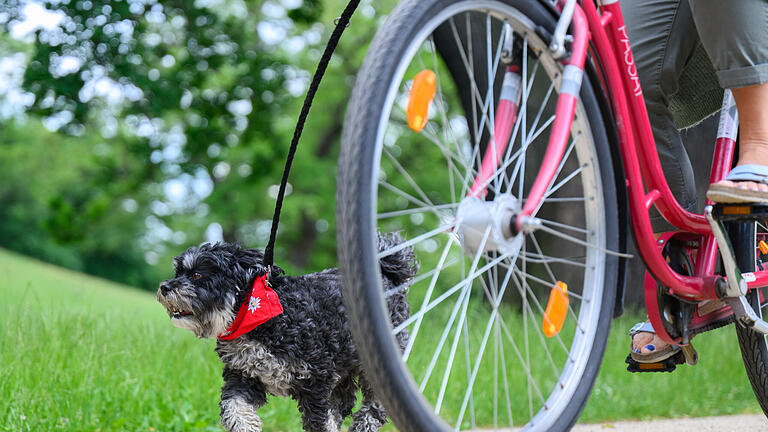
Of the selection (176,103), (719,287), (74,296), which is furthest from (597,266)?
(176,103)

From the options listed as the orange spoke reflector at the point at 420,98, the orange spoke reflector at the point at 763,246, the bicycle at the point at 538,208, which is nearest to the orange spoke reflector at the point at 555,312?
the bicycle at the point at 538,208

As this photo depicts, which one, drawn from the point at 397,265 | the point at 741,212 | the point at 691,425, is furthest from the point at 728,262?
the point at 691,425

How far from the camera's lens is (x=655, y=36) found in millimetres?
2473

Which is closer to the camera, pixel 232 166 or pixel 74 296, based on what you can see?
pixel 74 296

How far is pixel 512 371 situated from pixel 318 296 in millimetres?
2718

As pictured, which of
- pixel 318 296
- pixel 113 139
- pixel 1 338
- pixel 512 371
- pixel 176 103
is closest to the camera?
pixel 318 296

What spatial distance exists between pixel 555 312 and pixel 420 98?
66 cm

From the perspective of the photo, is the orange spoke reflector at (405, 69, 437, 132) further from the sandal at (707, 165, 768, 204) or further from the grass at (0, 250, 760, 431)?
the grass at (0, 250, 760, 431)

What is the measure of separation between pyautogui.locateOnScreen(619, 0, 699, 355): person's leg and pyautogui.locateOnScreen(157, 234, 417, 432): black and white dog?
106cm

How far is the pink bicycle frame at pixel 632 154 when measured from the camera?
1647mm

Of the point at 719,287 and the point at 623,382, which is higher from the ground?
the point at 719,287

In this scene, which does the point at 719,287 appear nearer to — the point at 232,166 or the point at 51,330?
the point at 51,330

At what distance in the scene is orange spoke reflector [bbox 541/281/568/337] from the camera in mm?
1742

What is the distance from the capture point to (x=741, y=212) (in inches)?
80.5
